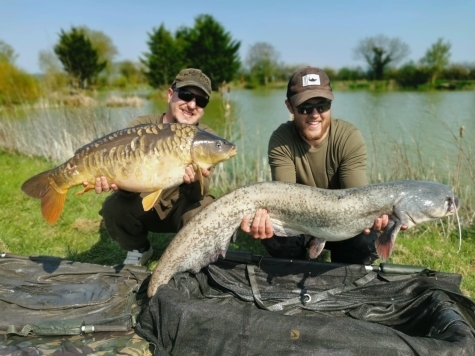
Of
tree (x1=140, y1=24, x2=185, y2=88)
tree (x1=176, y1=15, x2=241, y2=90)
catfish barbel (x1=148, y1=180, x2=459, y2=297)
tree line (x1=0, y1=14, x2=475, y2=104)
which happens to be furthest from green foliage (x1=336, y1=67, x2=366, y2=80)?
catfish barbel (x1=148, y1=180, x2=459, y2=297)

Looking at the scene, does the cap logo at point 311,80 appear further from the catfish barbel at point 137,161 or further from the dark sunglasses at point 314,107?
the catfish barbel at point 137,161

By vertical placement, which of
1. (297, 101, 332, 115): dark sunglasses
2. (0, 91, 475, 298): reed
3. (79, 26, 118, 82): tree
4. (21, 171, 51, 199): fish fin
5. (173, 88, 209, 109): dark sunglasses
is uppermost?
(79, 26, 118, 82): tree

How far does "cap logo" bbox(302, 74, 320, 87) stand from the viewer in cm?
226

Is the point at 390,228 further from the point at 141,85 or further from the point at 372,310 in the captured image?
the point at 141,85

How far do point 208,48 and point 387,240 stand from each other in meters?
33.8

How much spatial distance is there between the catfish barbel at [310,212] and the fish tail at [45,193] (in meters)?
0.55

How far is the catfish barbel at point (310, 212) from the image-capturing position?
73.2 inches

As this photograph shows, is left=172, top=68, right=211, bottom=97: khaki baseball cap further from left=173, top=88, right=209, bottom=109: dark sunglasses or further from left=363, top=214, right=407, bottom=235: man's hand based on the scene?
left=363, top=214, right=407, bottom=235: man's hand

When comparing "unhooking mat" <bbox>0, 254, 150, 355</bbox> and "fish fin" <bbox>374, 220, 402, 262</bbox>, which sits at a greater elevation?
"fish fin" <bbox>374, 220, 402, 262</bbox>

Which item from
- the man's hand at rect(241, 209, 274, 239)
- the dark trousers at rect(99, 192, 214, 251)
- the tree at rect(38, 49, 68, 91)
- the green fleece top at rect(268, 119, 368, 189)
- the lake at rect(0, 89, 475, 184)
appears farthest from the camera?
the tree at rect(38, 49, 68, 91)

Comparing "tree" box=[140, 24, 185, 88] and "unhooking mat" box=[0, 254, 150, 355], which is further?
"tree" box=[140, 24, 185, 88]

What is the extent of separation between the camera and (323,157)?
2451mm

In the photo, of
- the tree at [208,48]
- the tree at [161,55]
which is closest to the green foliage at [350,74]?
the tree at [208,48]

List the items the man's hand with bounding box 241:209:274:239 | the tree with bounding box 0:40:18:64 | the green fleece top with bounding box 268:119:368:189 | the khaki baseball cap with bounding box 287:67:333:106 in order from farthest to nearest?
the tree with bounding box 0:40:18:64 < the green fleece top with bounding box 268:119:368:189 < the khaki baseball cap with bounding box 287:67:333:106 < the man's hand with bounding box 241:209:274:239
